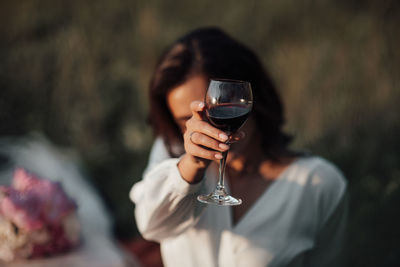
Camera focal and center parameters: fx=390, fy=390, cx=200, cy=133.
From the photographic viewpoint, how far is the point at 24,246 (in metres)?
2.03

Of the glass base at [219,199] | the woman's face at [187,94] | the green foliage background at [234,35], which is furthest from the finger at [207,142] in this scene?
the green foliage background at [234,35]

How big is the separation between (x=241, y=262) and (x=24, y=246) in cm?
119

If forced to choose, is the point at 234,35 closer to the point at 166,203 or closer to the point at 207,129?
the point at 166,203

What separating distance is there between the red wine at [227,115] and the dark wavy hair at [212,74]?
22.1 inches

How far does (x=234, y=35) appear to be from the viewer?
11.8ft

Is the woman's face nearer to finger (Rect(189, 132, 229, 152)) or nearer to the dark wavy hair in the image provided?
the dark wavy hair

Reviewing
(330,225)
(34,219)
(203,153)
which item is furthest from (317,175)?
(34,219)

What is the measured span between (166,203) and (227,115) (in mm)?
399

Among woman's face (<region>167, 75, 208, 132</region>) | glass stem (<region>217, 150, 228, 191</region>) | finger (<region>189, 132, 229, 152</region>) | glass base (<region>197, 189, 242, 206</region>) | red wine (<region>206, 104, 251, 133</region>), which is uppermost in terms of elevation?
woman's face (<region>167, 75, 208, 132</region>)

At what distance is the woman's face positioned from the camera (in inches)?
59.6

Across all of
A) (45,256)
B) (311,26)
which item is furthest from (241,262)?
(311,26)

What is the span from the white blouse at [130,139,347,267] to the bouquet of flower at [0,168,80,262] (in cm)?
64

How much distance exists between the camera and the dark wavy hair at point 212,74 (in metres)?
1.60

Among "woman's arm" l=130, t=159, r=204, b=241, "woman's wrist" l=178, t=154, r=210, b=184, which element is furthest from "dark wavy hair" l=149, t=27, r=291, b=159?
"woman's wrist" l=178, t=154, r=210, b=184
